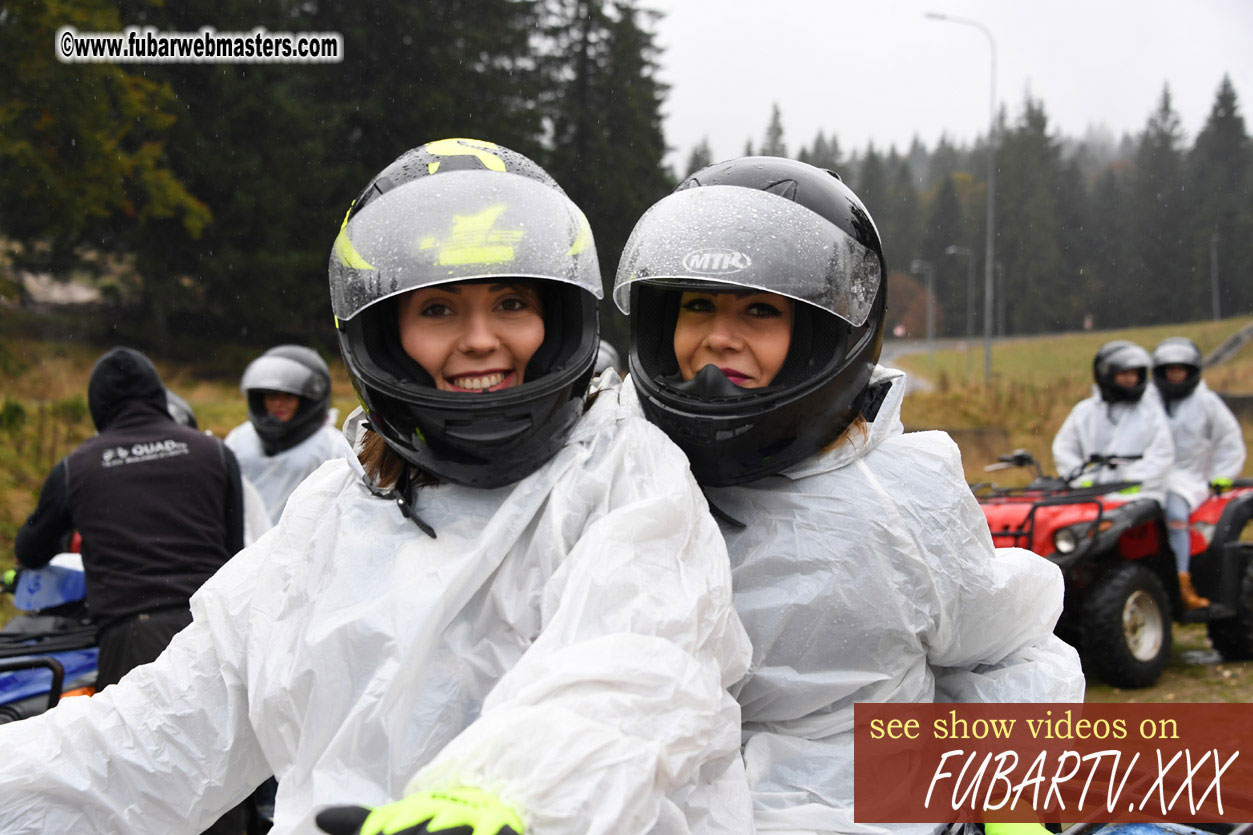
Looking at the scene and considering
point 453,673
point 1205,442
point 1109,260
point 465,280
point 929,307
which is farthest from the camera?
point 1109,260

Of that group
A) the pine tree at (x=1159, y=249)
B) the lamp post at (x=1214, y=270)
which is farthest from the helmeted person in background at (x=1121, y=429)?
the pine tree at (x=1159, y=249)

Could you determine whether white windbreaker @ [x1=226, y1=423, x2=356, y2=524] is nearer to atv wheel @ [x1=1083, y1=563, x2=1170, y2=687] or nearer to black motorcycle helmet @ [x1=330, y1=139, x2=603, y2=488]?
black motorcycle helmet @ [x1=330, y1=139, x2=603, y2=488]

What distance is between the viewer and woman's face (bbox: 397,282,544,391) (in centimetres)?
172

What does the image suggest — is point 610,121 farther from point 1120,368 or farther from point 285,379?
point 285,379

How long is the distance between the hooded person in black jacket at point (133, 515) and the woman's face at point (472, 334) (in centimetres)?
295

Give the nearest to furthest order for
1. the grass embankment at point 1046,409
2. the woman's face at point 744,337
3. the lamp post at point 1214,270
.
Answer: the woman's face at point 744,337 → the grass embankment at point 1046,409 → the lamp post at point 1214,270

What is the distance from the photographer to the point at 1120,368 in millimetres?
7473

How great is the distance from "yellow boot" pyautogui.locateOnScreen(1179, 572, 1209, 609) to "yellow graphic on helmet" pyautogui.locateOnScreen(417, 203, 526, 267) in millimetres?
6486

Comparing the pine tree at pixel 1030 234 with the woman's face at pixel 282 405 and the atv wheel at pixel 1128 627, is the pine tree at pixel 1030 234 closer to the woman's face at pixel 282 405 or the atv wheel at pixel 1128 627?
the atv wheel at pixel 1128 627

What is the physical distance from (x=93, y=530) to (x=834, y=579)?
3.32m

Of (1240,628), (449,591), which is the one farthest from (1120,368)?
(449,591)

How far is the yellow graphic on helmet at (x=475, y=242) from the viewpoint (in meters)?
1.66

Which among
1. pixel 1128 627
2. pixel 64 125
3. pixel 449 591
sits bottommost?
pixel 1128 627

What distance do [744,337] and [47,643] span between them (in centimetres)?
328
